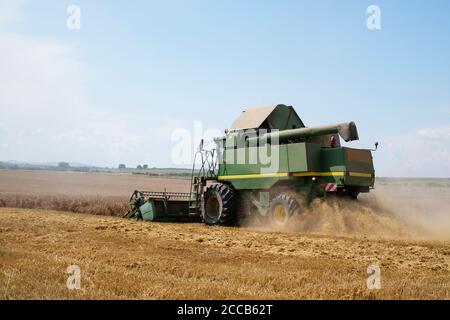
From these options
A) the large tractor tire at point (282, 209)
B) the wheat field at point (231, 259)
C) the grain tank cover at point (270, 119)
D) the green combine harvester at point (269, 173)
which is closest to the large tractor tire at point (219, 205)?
the green combine harvester at point (269, 173)

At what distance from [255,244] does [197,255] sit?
1.73 m

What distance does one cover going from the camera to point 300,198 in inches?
508

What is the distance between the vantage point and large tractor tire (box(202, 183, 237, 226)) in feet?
48.4

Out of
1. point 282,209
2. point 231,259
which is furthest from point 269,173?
point 231,259

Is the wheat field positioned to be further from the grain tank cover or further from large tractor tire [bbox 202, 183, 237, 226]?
the grain tank cover

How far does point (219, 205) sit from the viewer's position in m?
15.2

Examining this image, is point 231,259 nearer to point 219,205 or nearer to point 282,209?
point 282,209

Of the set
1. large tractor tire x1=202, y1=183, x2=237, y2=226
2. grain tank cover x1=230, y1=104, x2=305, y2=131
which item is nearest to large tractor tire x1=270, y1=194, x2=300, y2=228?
large tractor tire x1=202, y1=183, x2=237, y2=226

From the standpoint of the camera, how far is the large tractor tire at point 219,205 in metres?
14.7

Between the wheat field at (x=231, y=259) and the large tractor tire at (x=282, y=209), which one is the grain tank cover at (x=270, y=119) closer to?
the large tractor tire at (x=282, y=209)

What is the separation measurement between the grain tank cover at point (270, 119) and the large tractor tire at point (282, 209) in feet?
8.37

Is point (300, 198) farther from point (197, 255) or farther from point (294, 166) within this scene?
point (197, 255)

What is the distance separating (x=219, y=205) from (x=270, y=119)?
121 inches
